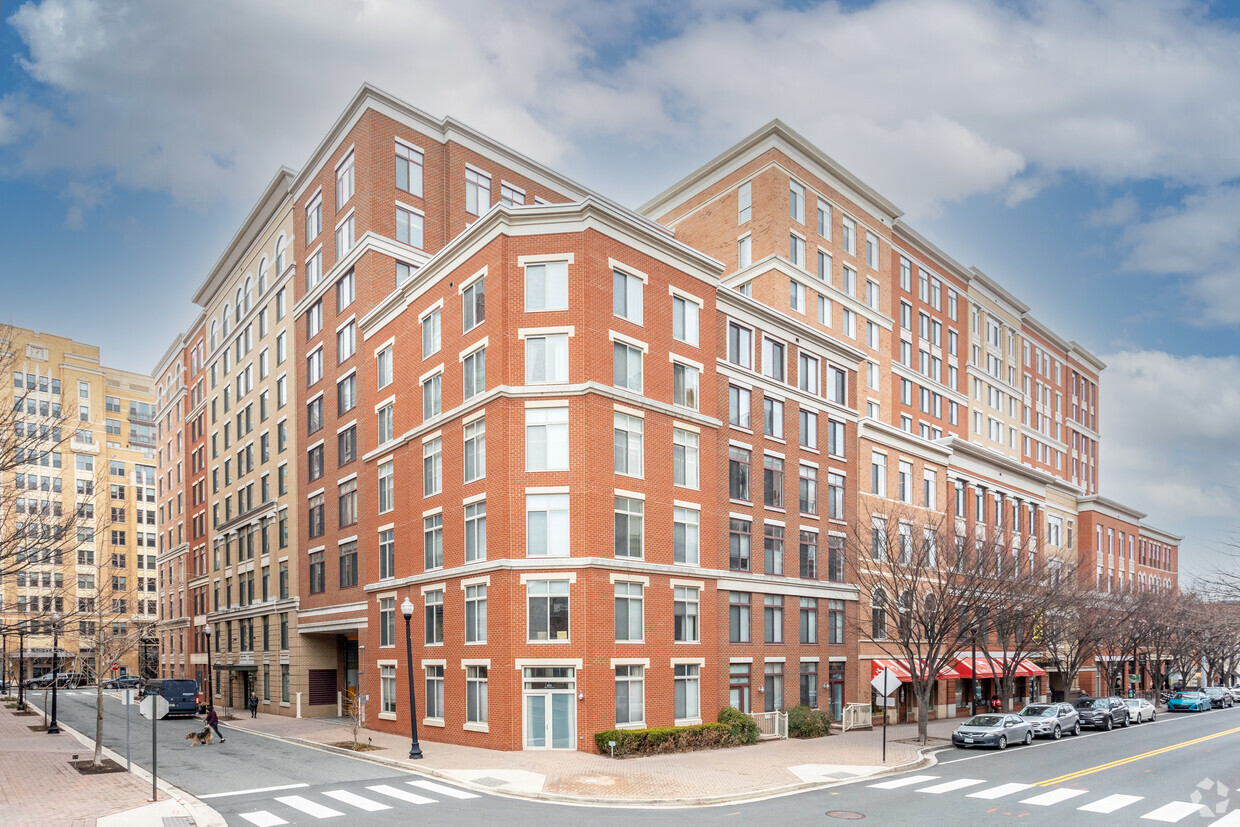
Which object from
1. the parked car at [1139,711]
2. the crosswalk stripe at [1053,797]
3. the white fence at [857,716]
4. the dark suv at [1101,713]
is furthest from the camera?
the parked car at [1139,711]

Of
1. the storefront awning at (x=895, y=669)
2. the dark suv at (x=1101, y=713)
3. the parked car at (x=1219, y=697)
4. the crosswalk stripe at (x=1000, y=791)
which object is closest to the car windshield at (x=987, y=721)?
the storefront awning at (x=895, y=669)

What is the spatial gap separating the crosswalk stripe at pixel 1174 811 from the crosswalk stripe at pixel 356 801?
17.7m

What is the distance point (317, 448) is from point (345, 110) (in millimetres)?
18030

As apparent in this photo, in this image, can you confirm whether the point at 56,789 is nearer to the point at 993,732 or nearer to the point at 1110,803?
the point at 1110,803

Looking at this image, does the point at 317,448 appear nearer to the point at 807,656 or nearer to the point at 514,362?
the point at 514,362

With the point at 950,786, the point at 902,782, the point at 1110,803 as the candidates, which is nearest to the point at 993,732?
the point at 902,782

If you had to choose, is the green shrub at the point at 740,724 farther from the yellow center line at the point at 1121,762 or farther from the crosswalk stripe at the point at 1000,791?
the yellow center line at the point at 1121,762

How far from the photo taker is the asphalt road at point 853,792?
21.1 meters

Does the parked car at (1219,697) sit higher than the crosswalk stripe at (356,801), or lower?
lower

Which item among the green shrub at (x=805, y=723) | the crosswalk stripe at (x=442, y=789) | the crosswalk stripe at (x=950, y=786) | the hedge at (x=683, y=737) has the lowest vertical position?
the green shrub at (x=805, y=723)

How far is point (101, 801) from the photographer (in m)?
22.2

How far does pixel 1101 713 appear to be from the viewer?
46688mm

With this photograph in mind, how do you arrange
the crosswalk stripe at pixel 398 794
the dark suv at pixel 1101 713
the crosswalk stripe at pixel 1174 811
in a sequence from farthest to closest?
1. the dark suv at pixel 1101 713
2. the crosswalk stripe at pixel 398 794
3. the crosswalk stripe at pixel 1174 811

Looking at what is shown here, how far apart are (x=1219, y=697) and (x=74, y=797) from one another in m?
72.8
